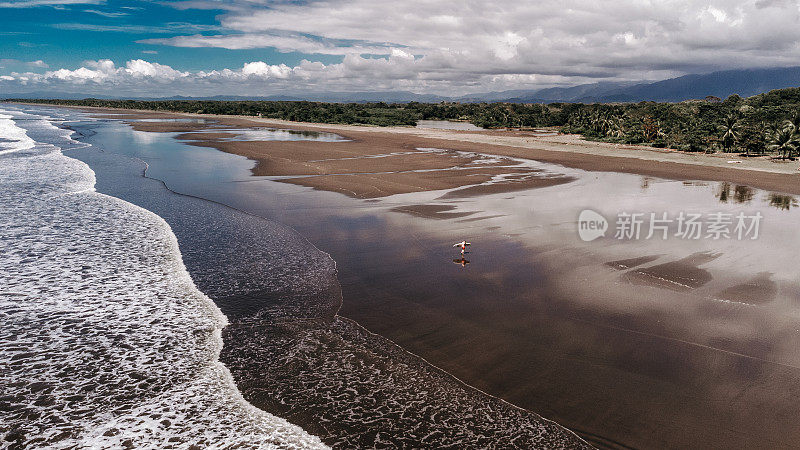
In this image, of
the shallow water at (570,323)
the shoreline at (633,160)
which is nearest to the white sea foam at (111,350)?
the shallow water at (570,323)

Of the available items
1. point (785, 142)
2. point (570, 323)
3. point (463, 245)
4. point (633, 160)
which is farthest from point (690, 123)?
point (570, 323)

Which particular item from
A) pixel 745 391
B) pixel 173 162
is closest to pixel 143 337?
pixel 745 391

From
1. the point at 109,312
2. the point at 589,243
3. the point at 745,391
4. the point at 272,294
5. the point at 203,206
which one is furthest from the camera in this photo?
the point at 203,206

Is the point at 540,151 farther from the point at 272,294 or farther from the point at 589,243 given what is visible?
the point at 272,294

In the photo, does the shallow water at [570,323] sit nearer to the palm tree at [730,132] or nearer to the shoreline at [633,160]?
the shoreline at [633,160]

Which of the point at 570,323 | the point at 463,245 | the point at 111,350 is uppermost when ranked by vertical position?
Result: the point at 463,245

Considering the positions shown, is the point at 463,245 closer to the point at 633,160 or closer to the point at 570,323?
the point at 570,323
